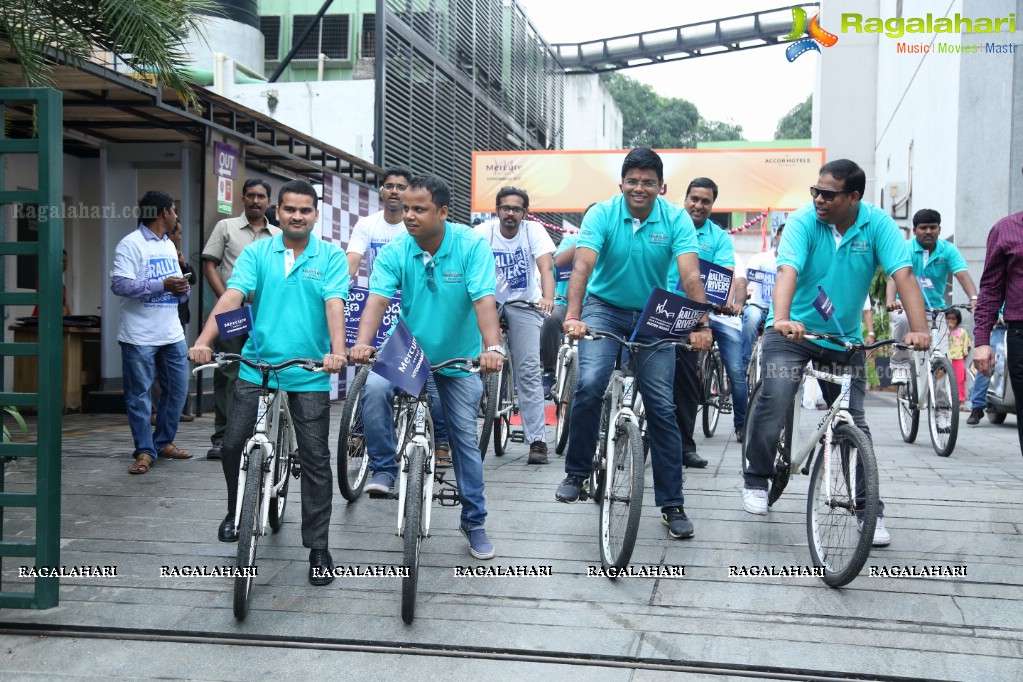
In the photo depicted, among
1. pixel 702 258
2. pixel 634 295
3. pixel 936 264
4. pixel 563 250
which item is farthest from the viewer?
pixel 936 264

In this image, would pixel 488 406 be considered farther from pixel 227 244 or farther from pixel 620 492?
pixel 620 492

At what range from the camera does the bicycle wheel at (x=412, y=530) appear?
4297 mm

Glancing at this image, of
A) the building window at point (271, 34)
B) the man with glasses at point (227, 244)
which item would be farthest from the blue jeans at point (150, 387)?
the building window at point (271, 34)

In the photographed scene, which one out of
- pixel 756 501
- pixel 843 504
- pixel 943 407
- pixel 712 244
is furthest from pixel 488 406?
pixel 943 407

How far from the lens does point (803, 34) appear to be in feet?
103

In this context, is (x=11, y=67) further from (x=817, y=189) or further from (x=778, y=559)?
(x=778, y=559)

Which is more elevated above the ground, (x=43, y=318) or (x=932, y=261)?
(x=932, y=261)

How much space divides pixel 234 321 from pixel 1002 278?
4.17 m

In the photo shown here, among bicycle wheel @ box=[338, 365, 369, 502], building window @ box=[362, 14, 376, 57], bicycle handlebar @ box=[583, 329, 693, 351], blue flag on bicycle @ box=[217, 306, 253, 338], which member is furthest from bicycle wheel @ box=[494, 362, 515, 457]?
building window @ box=[362, 14, 376, 57]

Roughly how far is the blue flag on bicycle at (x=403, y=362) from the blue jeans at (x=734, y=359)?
4541 millimetres

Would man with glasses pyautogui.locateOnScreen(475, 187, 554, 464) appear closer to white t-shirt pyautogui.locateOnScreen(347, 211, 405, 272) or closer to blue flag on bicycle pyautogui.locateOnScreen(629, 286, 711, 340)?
white t-shirt pyautogui.locateOnScreen(347, 211, 405, 272)

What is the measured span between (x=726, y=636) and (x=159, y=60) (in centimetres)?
485

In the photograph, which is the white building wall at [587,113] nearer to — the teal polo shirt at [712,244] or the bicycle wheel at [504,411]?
the bicycle wheel at [504,411]

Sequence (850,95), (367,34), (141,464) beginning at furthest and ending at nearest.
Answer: (850,95), (367,34), (141,464)
